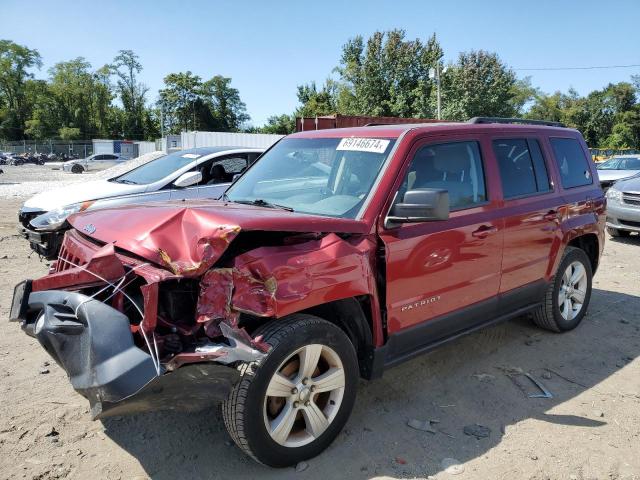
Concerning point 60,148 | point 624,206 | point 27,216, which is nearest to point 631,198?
point 624,206

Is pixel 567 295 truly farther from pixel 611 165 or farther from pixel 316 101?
pixel 316 101

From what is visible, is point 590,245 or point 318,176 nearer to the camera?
point 318,176

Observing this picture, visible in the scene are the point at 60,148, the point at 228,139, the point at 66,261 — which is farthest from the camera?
the point at 60,148

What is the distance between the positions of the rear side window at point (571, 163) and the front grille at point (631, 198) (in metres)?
5.42

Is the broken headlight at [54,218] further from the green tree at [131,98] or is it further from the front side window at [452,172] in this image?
the green tree at [131,98]

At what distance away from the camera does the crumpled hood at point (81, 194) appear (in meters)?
7.25

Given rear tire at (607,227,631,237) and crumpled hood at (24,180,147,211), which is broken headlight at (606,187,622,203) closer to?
rear tire at (607,227,631,237)

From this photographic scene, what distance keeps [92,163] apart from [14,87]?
159 feet

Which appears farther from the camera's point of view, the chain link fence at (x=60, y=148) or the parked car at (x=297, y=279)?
the chain link fence at (x=60, y=148)

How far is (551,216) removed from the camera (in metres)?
4.37

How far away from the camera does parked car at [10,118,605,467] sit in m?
2.41

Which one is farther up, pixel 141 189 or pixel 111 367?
pixel 141 189

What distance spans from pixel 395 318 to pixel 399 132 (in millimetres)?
1270

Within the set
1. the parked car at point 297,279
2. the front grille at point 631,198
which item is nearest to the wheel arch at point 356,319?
the parked car at point 297,279
